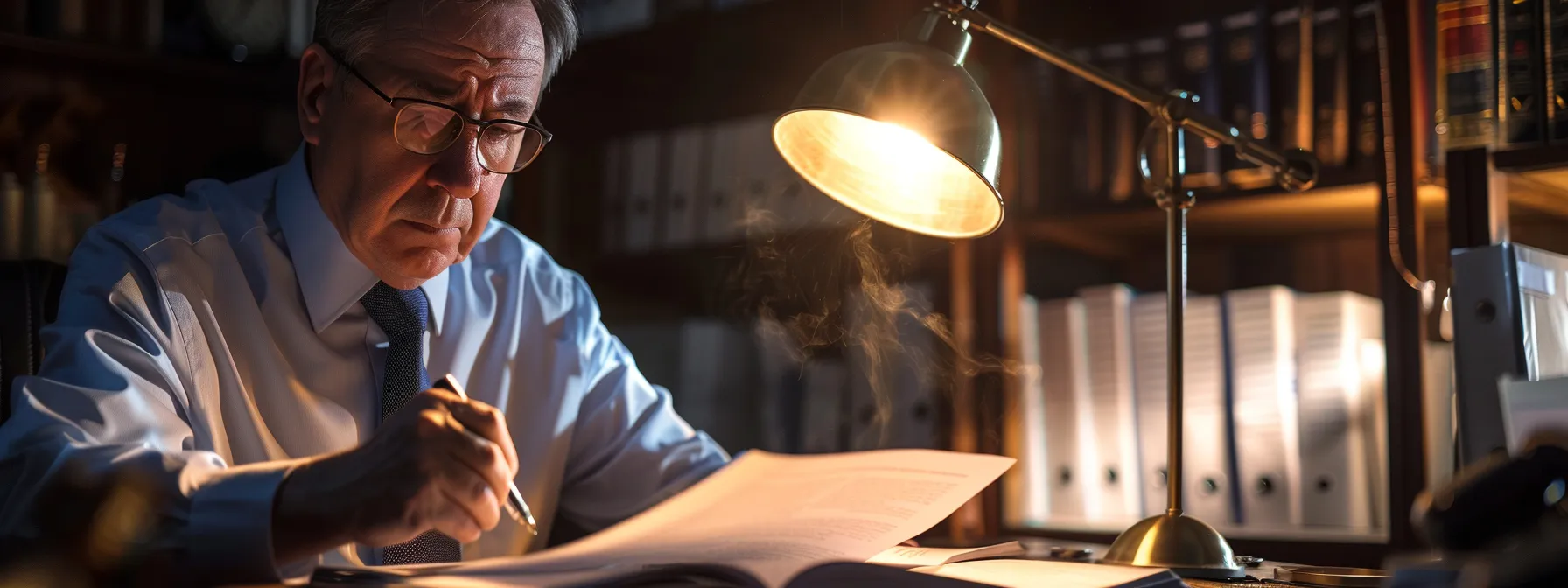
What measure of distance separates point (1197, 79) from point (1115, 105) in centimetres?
14

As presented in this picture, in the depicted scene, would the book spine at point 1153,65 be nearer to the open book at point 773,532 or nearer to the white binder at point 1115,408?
the white binder at point 1115,408

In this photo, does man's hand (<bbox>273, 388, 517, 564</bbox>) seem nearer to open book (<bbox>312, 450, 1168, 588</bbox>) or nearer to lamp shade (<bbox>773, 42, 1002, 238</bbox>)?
open book (<bbox>312, 450, 1168, 588</bbox>)

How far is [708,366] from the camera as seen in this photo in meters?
2.32

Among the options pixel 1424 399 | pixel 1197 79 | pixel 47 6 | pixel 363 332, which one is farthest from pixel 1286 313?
pixel 47 6

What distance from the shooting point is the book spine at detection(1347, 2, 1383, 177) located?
5.53ft

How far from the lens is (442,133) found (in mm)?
1236

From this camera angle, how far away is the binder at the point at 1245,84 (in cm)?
179

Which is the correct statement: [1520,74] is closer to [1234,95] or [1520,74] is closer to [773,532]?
[1234,95]

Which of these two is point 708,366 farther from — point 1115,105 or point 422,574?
point 422,574

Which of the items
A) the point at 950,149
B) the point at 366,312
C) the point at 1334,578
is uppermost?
the point at 950,149

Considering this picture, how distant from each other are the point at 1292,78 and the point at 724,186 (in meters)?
0.97

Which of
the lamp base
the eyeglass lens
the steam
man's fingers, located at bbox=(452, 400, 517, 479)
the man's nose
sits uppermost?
the eyeglass lens

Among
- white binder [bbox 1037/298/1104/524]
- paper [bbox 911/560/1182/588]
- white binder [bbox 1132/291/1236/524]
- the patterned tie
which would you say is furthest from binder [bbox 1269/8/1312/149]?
the patterned tie

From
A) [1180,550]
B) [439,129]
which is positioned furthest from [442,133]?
[1180,550]
